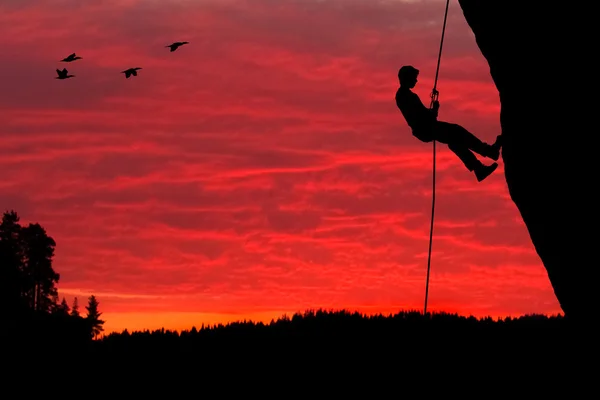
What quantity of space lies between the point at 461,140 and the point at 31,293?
138ft

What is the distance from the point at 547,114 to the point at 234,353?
1172cm

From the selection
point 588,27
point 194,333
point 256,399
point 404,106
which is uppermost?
point 404,106

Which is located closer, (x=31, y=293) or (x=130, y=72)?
(x=130, y=72)

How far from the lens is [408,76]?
15.4 m

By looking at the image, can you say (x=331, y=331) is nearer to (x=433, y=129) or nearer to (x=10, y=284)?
(x=433, y=129)

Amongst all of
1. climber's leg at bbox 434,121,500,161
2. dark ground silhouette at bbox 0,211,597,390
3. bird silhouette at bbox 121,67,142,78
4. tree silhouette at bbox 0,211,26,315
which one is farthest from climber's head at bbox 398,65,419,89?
tree silhouette at bbox 0,211,26,315

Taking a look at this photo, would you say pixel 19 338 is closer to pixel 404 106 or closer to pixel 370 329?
pixel 370 329

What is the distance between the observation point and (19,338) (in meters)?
25.6

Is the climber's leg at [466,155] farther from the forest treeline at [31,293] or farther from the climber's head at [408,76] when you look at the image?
the forest treeline at [31,293]

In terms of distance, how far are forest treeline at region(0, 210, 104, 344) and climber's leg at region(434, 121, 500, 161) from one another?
13.1 meters

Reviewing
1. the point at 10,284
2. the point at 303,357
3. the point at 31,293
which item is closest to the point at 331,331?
the point at 303,357

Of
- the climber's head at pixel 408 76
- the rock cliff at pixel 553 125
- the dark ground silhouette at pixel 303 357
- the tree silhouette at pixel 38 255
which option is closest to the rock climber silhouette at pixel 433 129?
the climber's head at pixel 408 76

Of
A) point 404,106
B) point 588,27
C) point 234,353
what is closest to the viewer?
point 588,27

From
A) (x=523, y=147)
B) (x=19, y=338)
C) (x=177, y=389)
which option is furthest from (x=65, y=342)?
(x=523, y=147)
